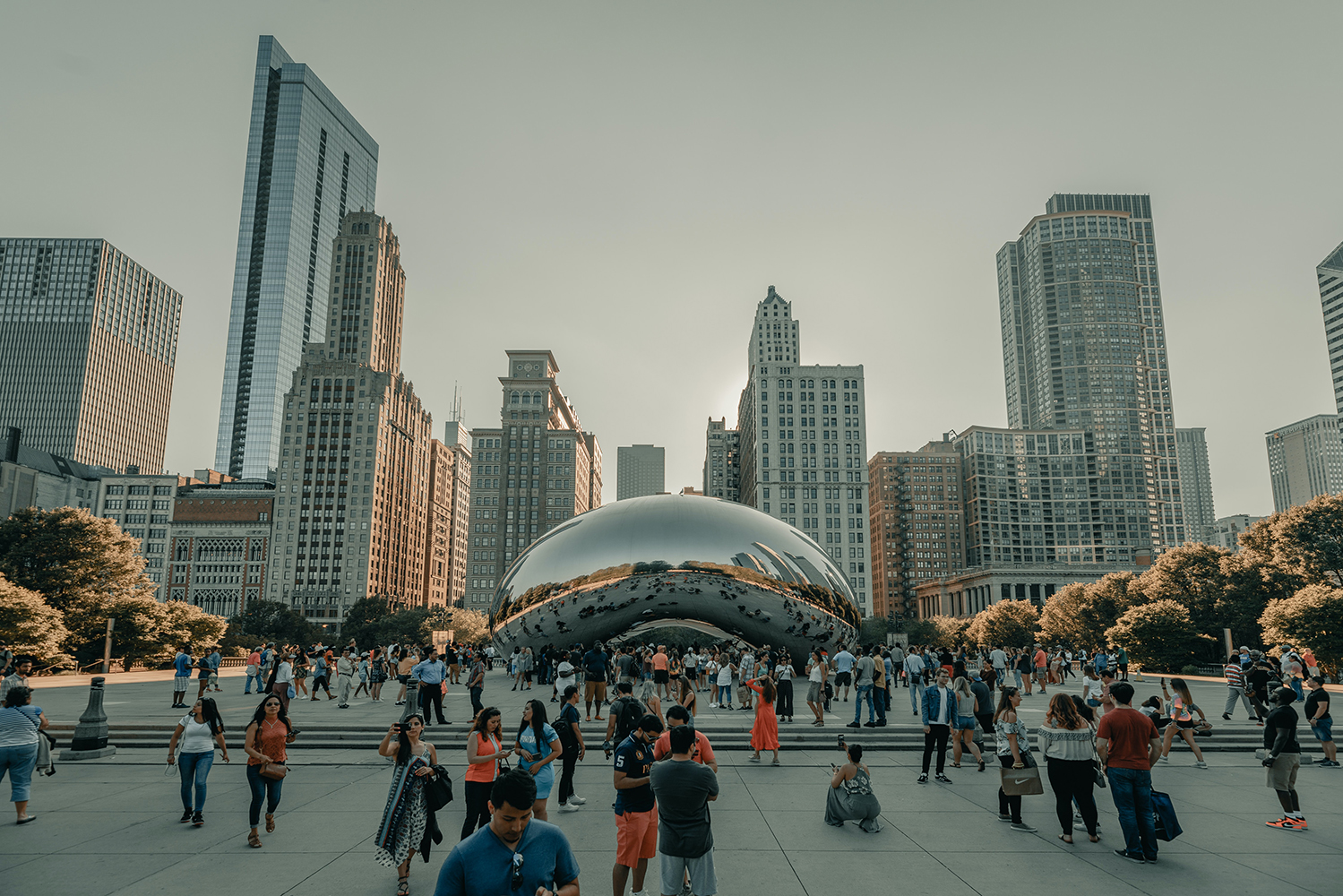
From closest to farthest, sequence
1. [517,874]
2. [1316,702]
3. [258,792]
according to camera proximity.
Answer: [517,874]
[258,792]
[1316,702]

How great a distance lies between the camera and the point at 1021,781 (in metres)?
8.33

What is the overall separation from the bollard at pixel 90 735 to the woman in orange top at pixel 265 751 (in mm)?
6797

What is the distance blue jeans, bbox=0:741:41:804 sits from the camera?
8305 millimetres

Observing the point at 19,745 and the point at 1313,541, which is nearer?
the point at 19,745

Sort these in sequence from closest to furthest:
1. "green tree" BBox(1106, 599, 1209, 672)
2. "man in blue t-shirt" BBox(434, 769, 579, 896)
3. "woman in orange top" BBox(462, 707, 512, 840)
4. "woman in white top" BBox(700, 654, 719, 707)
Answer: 1. "man in blue t-shirt" BBox(434, 769, 579, 896)
2. "woman in orange top" BBox(462, 707, 512, 840)
3. "woman in white top" BBox(700, 654, 719, 707)
4. "green tree" BBox(1106, 599, 1209, 672)

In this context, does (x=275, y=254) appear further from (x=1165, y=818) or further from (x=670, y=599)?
(x=1165, y=818)

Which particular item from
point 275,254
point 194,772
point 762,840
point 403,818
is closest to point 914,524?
point 275,254

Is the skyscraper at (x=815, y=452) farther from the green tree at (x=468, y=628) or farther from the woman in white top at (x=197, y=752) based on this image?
the woman in white top at (x=197, y=752)

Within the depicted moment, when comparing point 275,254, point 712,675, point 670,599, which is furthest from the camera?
point 275,254

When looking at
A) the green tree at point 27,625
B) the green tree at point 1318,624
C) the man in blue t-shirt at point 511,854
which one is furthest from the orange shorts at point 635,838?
the green tree at point 1318,624

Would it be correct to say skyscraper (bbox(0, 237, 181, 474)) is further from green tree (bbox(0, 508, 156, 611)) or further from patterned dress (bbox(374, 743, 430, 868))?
patterned dress (bbox(374, 743, 430, 868))

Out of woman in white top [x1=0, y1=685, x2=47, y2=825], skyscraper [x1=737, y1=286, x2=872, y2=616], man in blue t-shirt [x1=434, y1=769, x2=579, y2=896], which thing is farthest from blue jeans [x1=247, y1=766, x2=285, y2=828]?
skyscraper [x1=737, y1=286, x2=872, y2=616]

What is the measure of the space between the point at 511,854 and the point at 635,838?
10.2 ft

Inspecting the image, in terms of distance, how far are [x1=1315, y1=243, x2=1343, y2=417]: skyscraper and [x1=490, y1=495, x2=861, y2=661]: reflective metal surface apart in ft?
585
